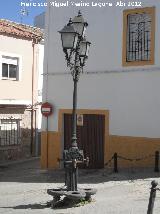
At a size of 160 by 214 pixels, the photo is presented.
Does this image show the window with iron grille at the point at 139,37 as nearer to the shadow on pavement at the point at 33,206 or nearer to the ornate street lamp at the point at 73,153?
the ornate street lamp at the point at 73,153

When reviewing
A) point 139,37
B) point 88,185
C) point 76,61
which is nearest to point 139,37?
point 139,37

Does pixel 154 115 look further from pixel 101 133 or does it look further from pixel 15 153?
pixel 15 153

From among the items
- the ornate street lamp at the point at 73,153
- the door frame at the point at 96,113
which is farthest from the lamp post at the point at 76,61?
the door frame at the point at 96,113

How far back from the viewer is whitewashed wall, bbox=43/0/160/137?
14.7 m

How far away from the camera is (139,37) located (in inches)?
597

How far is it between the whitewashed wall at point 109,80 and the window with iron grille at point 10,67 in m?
4.49

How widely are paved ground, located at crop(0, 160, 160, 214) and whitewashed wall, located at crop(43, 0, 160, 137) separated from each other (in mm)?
1736

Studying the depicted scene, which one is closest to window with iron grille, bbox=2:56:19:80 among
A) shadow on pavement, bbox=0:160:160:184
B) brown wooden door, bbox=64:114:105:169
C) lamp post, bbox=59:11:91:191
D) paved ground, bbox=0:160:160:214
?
shadow on pavement, bbox=0:160:160:184

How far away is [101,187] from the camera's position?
1234 centimetres

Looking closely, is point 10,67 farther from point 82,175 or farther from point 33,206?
point 33,206

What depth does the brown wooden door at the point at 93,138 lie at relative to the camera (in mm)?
16047

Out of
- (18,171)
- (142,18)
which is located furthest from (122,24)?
(18,171)

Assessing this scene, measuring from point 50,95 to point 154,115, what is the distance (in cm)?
419

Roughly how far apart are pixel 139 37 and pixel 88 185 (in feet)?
17.1
